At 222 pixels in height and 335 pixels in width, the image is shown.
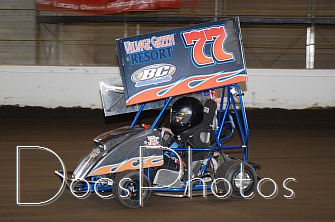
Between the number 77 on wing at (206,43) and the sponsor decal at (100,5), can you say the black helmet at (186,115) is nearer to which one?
the number 77 on wing at (206,43)

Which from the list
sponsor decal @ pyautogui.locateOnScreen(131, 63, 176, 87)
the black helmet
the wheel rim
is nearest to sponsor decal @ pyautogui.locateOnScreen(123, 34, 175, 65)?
sponsor decal @ pyautogui.locateOnScreen(131, 63, 176, 87)

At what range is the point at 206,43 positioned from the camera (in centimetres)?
706

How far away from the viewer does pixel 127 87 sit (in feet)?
22.8

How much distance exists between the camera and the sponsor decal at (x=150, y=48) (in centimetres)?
699

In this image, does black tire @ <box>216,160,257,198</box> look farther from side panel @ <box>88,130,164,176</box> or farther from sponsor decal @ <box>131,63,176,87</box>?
sponsor decal @ <box>131,63,176,87</box>

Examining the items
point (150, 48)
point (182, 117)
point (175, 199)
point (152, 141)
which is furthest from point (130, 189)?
point (150, 48)

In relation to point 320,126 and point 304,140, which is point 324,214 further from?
point 320,126

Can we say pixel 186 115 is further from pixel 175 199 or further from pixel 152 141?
pixel 175 199

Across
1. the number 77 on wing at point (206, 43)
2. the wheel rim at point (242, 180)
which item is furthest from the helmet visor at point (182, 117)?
the wheel rim at point (242, 180)

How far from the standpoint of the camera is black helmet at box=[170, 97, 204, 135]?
23.0 ft

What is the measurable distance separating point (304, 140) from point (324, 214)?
15.7 feet

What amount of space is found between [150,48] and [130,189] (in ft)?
5.19

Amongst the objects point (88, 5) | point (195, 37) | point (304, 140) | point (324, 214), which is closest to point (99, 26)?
point (88, 5)

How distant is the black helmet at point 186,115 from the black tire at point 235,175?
23.4 inches
